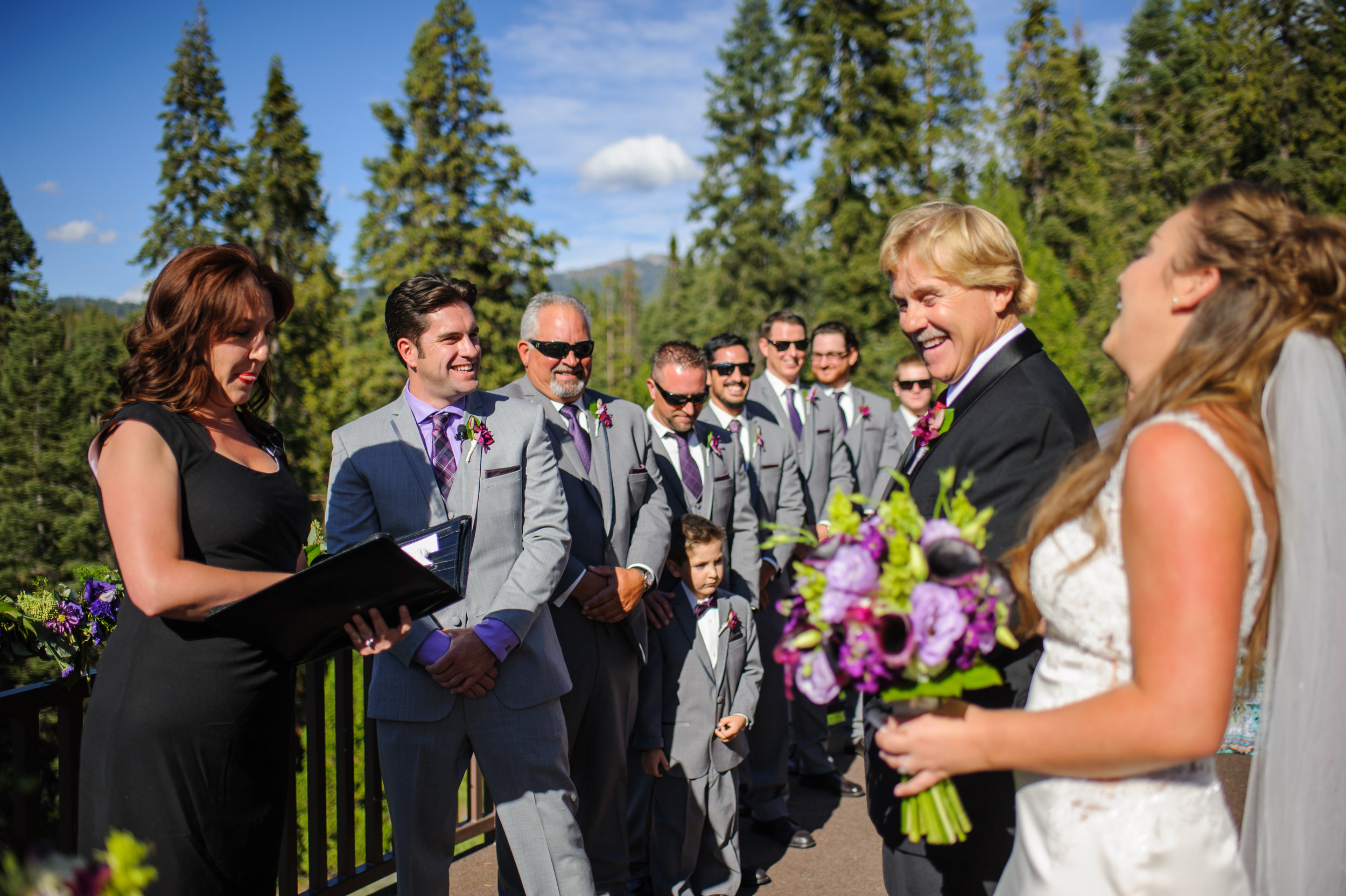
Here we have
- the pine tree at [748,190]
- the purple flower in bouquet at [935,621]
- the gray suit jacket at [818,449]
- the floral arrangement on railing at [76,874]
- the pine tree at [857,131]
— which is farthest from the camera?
the pine tree at [748,190]

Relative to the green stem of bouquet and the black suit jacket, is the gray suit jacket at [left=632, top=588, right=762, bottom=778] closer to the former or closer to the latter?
the black suit jacket

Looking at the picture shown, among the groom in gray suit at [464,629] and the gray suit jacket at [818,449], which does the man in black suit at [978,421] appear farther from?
the gray suit jacket at [818,449]

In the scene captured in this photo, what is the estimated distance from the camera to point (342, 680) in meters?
3.88

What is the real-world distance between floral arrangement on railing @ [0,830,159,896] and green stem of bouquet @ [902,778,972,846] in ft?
4.92

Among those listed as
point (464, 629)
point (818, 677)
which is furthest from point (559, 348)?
point (818, 677)

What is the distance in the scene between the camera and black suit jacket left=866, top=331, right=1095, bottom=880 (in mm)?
2238

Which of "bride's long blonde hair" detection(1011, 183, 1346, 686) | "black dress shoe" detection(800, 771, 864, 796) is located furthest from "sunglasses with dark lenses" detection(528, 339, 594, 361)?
"black dress shoe" detection(800, 771, 864, 796)

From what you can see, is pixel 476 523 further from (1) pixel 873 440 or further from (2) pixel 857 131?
(2) pixel 857 131

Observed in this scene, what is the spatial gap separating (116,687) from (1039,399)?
260 centimetres

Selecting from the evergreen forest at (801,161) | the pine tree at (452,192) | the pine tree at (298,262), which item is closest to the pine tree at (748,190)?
the evergreen forest at (801,161)

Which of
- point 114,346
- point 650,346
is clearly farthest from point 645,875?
point 650,346

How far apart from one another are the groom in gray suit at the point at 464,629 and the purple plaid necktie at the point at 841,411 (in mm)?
4371

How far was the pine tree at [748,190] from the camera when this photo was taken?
3516cm

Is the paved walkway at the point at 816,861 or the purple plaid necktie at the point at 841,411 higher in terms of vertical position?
A: the purple plaid necktie at the point at 841,411
